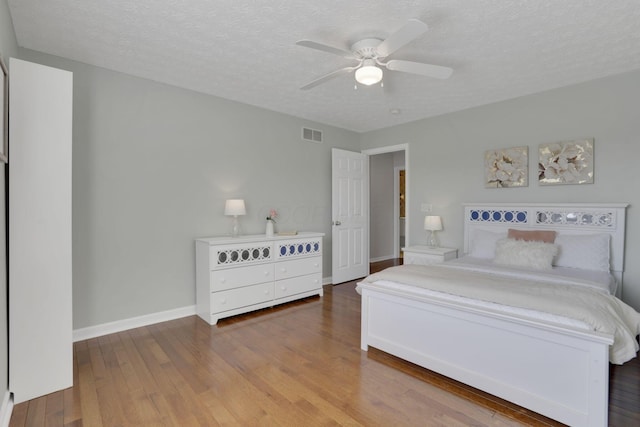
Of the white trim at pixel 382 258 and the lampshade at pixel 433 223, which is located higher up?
the lampshade at pixel 433 223

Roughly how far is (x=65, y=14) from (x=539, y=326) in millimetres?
3767

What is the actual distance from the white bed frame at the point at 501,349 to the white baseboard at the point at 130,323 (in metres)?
2.11

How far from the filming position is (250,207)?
4195 mm

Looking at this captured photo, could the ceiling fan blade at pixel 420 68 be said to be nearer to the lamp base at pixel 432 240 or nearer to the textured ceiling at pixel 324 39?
the textured ceiling at pixel 324 39

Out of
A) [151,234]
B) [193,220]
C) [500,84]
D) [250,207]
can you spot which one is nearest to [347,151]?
[250,207]

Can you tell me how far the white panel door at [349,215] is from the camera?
5004mm

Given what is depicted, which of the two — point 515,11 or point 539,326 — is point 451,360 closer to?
point 539,326

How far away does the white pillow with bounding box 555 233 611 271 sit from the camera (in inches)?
122

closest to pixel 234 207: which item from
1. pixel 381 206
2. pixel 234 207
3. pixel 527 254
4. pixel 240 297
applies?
pixel 234 207

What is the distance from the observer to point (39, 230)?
6.85 feet

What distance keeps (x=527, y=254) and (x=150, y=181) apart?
3963mm

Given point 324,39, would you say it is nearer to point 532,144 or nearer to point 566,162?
point 532,144

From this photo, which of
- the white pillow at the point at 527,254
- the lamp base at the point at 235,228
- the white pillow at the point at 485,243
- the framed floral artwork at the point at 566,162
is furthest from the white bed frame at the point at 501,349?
the lamp base at the point at 235,228

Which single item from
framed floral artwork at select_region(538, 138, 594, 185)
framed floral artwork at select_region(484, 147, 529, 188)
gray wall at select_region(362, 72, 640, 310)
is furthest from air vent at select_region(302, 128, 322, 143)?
framed floral artwork at select_region(538, 138, 594, 185)
